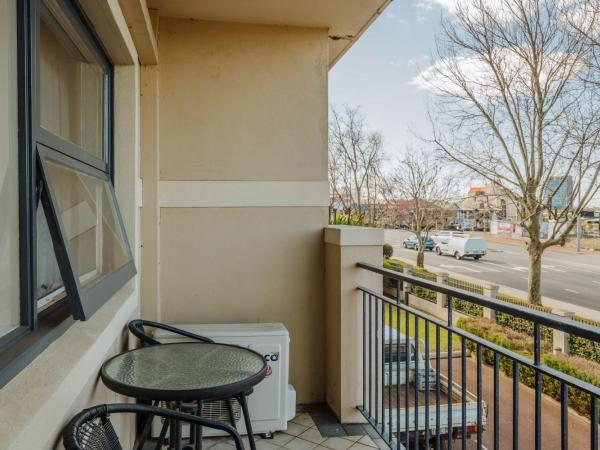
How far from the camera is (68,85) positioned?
1.78 meters

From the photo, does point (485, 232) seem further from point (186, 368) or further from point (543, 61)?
point (186, 368)

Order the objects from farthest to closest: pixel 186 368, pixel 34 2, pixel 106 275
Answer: pixel 106 275 → pixel 186 368 → pixel 34 2

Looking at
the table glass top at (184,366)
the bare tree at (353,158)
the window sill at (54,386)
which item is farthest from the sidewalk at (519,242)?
A: the window sill at (54,386)

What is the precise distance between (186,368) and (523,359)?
1.18 meters

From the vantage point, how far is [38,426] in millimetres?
950

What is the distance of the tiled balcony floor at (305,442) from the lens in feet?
7.96

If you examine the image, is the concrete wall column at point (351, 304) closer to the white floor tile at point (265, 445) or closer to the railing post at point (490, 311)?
the white floor tile at point (265, 445)

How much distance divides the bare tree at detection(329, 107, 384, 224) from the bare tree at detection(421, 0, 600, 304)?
2.27 meters

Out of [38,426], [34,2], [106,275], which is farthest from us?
[106,275]

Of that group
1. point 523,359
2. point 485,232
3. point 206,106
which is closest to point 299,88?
point 206,106

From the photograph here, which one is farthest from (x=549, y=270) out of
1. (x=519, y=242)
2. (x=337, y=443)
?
(x=337, y=443)

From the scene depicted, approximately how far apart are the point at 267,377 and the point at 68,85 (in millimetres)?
1769

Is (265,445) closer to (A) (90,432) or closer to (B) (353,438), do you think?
(B) (353,438)

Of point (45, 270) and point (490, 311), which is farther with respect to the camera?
point (490, 311)
